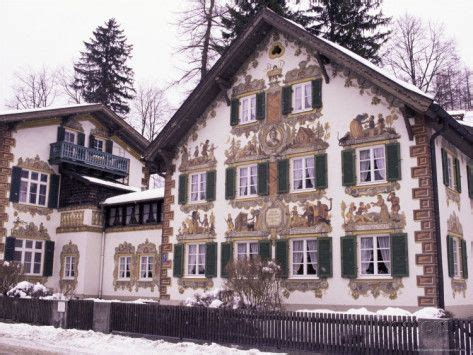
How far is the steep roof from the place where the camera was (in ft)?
96.7

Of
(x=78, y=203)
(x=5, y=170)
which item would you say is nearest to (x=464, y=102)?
(x=78, y=203)

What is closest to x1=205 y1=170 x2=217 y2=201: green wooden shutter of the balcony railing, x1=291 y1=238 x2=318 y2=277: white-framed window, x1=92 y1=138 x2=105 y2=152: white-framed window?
x1=291 y1=238 x2=318 y2=277: white-framed window

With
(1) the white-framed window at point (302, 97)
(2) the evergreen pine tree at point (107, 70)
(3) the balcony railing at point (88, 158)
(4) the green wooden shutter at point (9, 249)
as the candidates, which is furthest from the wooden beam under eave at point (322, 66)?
(2) the evergreen pine tree at point (107, 70)

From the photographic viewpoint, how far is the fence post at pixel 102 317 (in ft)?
Result: 60.0

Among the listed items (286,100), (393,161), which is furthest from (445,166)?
(286,100)

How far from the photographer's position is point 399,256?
59.8 ft

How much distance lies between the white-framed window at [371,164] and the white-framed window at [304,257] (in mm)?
2925

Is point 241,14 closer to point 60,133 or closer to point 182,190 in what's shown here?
point 60,133

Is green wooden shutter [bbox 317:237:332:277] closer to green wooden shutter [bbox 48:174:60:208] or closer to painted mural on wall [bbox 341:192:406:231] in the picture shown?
painted mural on wall [bbox 341:192:406:231]

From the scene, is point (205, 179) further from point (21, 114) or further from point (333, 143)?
point (21, 114)

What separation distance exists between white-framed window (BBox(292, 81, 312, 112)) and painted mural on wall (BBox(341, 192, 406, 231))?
165 inches

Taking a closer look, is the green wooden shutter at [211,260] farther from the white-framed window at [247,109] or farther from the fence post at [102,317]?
the fence post at [102,317]

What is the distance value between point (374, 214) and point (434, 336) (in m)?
6.93

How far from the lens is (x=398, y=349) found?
43.4 feet
